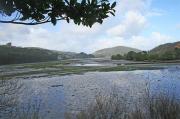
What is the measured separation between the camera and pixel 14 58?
14625 centimetres

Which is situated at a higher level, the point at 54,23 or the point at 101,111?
the point at 54,23

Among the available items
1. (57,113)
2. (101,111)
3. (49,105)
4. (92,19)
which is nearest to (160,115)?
(101,111)

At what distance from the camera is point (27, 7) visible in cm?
519

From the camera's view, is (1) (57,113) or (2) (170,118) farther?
(1) (57,113)

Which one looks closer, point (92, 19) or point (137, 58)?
point (92, 19)

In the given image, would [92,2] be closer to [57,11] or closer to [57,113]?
[57,11]

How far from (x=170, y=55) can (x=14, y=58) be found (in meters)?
69.4

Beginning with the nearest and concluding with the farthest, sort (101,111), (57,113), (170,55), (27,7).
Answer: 1. (27,7)
2. (101,111)
3. (57,113)
4. (170,55)

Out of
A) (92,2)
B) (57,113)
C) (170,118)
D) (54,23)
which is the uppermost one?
(92,2)

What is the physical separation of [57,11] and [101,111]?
6.40 metres

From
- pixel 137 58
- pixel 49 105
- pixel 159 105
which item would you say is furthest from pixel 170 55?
pixel 159 105

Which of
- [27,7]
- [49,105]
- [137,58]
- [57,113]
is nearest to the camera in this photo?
[27,7]

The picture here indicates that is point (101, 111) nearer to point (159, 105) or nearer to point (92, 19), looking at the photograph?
point (159, 105)

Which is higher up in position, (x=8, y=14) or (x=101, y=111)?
(x=8, y=14)
